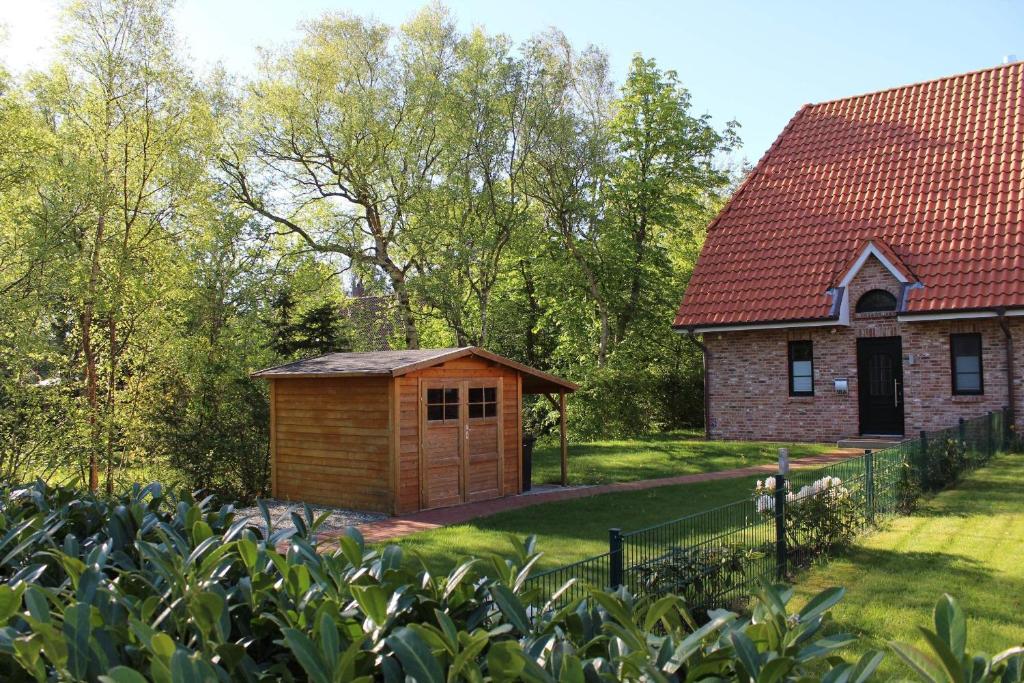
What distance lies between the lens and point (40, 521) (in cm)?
428

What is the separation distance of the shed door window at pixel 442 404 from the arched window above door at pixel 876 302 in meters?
11.7

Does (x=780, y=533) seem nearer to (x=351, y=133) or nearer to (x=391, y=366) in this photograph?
(x=391, y=366)

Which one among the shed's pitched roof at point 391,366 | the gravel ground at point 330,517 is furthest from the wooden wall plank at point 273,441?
the gravel ground at point 330,517

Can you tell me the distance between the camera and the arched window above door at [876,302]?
794 inches

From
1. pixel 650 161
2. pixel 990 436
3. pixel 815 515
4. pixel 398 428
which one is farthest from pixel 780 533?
pixel 650 161

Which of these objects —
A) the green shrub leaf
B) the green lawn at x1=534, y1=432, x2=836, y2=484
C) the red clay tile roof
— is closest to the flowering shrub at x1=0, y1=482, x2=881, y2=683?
the green shrub leaf

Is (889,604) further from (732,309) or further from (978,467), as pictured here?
(732,309)

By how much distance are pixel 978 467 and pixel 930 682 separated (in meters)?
14.6

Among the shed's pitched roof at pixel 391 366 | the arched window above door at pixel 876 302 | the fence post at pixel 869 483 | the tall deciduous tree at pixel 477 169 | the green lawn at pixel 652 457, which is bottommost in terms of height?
the green lawn at pixel 652 457

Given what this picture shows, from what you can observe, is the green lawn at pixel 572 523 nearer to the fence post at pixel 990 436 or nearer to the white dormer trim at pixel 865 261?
the fence post at pixel 990 436

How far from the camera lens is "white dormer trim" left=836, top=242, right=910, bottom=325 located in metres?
19.8

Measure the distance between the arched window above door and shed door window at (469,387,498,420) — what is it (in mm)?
10834

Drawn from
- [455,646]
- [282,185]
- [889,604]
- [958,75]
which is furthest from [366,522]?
[958,75]

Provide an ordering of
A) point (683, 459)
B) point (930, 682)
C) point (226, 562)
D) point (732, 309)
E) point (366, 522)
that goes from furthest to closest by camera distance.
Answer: point (732, 309), point (683, 459), point (366, 522), point (226, 562), point (930, 682)
